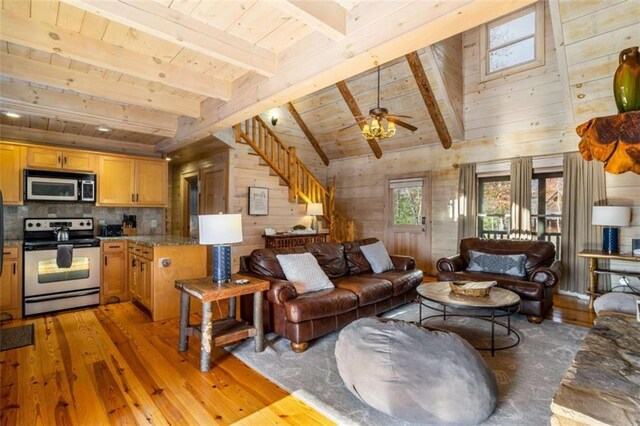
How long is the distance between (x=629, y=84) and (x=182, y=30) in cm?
282

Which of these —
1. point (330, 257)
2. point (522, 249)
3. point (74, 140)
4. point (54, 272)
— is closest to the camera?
point (54, 272)

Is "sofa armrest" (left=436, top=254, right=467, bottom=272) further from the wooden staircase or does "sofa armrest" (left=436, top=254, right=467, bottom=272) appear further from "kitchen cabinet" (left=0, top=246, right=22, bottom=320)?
"kitchen cabinet" (left=0, top=246, right=22, bottom=320)

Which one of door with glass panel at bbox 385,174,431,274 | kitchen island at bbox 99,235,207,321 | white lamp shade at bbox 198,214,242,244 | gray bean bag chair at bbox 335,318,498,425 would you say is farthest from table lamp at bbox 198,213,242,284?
door with glass panel at bbox 385,174,431,274

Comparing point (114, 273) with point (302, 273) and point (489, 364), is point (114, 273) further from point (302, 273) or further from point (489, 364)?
point (489, 364)

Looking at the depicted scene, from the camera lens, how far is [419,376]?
1867 millimetres

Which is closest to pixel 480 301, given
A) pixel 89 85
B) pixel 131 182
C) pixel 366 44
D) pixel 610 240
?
pixel 366 44

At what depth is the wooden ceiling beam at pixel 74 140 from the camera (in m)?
4.46

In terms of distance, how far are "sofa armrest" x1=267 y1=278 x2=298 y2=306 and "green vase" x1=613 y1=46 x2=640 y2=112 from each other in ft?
8.79

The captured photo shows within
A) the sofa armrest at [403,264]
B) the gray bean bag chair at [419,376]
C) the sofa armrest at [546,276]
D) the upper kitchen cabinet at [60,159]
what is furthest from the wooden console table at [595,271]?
the upper kitchen cabinet at [60,159]

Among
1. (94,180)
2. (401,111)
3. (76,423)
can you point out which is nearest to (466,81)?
(401,111)

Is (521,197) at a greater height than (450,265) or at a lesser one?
greater

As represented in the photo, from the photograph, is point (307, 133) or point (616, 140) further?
point (307, 133)

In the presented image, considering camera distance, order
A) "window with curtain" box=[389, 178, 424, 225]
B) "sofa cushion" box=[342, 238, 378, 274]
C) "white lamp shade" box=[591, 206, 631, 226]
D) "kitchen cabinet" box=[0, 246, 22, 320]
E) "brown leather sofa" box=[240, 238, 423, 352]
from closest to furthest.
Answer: "brown leather sofa" box=[240, 238, 423, 352] → "kitchen cabinet" box=[0, 246, 22, 320] → "white lamp shade" box=[591, 206, 631, 226] → "sofa cushion" box=[342, 238, 378, 274] → "window with curtain" box=[389, 178, 424, 225]

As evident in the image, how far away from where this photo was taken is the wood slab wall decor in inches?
69.9
